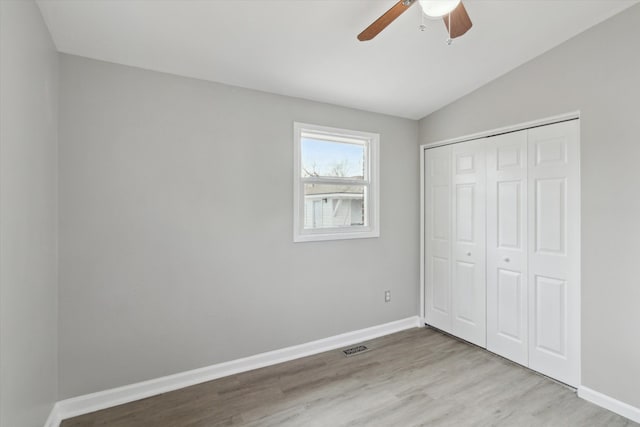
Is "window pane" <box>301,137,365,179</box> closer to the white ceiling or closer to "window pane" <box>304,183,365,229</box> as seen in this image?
"window pane" <box>304,183,365,229</box>

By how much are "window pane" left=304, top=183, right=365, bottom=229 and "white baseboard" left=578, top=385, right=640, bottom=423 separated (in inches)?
87.1

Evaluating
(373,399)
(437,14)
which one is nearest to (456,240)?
(373,399)

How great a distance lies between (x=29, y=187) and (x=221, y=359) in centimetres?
179

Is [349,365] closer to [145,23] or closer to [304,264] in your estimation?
[304,264]

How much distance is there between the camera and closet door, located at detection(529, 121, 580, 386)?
2341 millimetres

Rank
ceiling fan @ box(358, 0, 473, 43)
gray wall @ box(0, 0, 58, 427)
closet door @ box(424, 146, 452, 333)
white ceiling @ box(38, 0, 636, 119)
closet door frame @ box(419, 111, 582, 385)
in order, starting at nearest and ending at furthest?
gray wall @ box(0, 0, 58, 427) < ceiling fan @ box(358, 0, 473, 43) < white ceiling @ box(38, 0, 636, 119) < closet door frame @ box(419, 111, 582, 385) < closet door @ box(424, 146, 452, 333)

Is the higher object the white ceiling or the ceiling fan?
the white ceiling

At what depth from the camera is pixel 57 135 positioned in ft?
6.56

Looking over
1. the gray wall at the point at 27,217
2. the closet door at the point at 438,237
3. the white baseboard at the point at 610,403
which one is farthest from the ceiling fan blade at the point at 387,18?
the white baseboard at the point at 610,403

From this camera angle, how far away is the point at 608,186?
2.13 m

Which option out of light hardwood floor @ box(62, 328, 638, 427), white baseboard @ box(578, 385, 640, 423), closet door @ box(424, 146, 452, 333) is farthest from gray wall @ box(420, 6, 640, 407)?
closet door @ box(424, 146, 452, 333)

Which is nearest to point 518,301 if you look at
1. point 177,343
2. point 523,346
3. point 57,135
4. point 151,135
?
point 523,346

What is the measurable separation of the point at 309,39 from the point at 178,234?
1.74 metres

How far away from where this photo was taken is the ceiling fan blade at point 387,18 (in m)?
1.44
